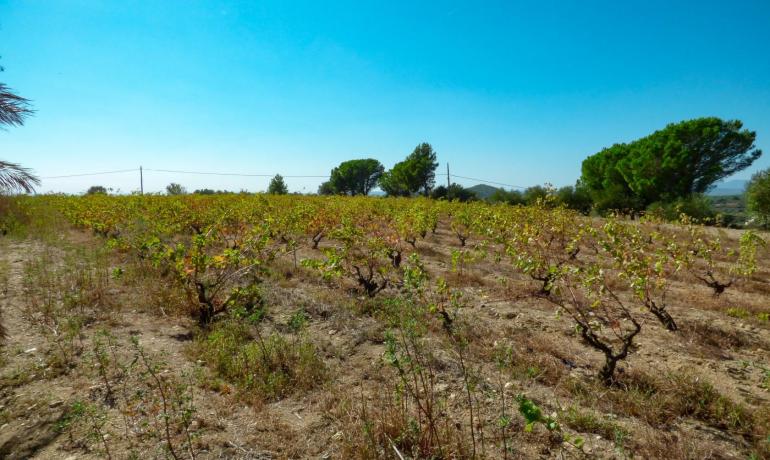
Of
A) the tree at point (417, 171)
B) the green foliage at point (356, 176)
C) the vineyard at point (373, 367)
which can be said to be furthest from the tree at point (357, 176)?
the vineyard at point (373, 367)

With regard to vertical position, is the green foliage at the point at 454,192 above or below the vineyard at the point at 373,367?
above

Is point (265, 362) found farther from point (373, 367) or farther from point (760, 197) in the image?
point (760, 197)

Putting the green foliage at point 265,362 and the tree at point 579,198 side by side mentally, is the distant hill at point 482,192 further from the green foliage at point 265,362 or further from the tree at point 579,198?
the green foliage at point 265,362

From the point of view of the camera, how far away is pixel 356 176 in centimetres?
5994

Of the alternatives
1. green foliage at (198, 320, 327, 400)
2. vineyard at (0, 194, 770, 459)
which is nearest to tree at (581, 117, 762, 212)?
vineyard at (0, 194, 770, 459)

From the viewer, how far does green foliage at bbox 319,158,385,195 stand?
59.9m

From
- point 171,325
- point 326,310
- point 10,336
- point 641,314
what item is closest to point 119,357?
point 171,325

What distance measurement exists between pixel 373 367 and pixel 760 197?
25.8 metres

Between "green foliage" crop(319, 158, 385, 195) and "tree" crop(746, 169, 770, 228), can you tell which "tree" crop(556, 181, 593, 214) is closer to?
"tree" crop(746, 169, 770, 228)

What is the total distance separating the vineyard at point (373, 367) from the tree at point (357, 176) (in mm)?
53448

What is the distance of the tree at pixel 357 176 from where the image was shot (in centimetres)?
5988

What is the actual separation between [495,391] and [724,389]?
2307 millimetres

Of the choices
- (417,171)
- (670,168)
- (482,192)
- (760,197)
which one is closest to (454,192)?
(417,171)

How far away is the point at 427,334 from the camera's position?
15.3 feet
